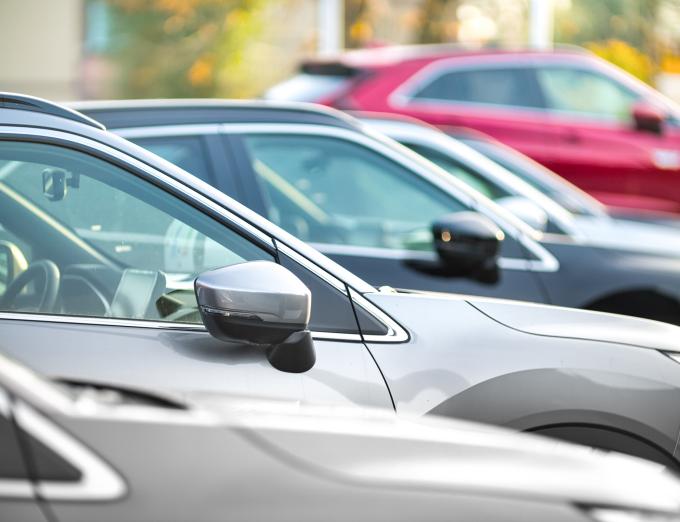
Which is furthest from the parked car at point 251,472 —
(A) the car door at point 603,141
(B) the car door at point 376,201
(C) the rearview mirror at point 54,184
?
(A) the car door at point 603,141

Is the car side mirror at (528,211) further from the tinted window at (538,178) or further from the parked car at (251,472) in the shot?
the parked car at (251,472)

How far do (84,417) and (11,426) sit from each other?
0.35 ft

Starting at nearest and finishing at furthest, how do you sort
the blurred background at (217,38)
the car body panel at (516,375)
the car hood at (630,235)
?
the car body panel at (516,375) → the car hood at (630,235) → the blurred background at (217,38)

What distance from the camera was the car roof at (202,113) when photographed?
15.6ft

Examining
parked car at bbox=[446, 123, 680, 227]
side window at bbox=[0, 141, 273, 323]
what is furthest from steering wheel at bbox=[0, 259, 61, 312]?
parked car at bbox=[446, 123, 680, 227]

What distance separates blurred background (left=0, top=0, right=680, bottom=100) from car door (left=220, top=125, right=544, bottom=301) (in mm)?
11493

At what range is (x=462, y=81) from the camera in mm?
9734

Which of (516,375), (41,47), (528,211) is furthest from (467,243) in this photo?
(41,47)

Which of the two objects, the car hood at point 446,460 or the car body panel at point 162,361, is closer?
the car hood at point 446,460

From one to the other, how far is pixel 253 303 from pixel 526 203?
3.14 m

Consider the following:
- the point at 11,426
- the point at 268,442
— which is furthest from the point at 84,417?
the point at 268,442

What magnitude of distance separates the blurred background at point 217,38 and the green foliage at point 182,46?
2cm

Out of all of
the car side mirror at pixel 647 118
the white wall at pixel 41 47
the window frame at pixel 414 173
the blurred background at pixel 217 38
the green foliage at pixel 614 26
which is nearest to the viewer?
the window frame at pixel 414 173

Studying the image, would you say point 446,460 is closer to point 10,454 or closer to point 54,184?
point 10,454
